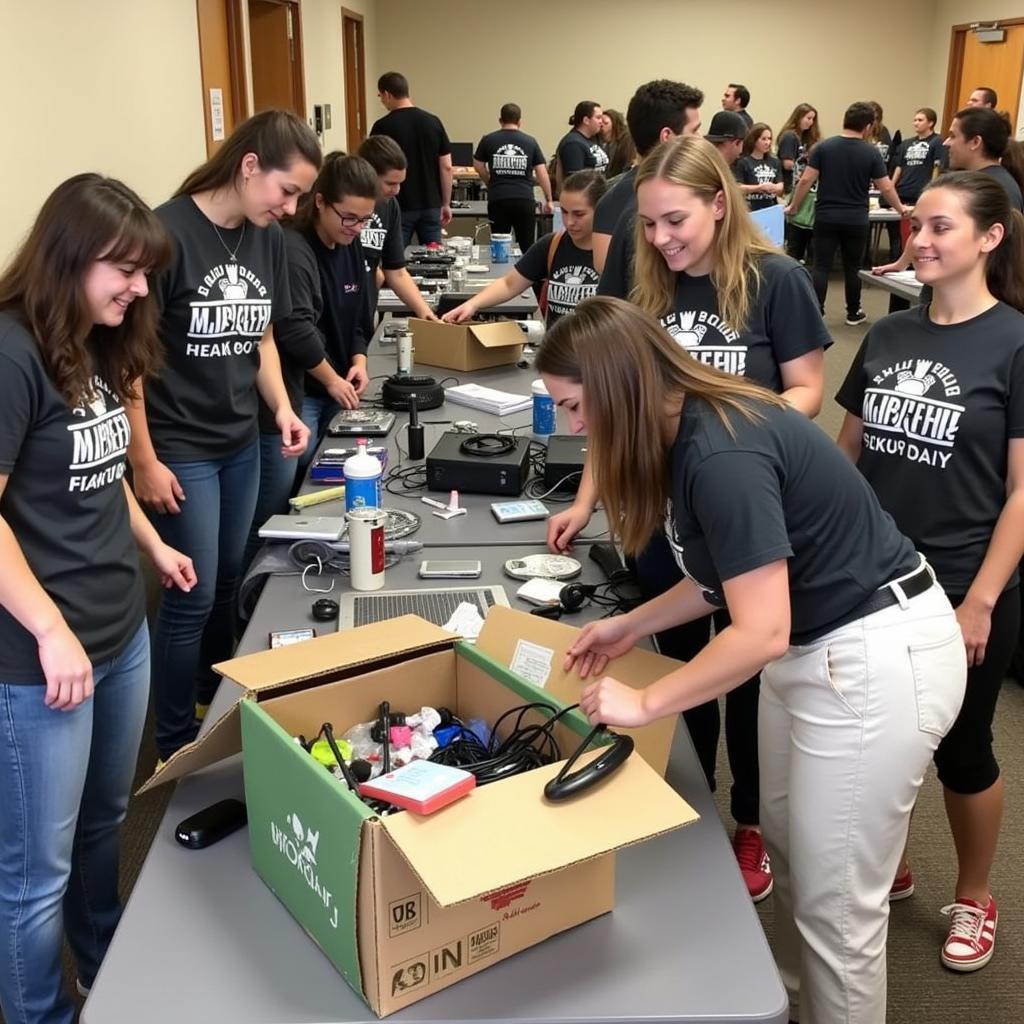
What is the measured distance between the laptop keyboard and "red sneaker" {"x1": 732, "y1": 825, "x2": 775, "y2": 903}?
0.77 meters

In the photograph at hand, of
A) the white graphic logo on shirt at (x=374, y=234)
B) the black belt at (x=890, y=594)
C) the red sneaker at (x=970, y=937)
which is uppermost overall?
the white graphic logo on shirt at (x=374, y=234)

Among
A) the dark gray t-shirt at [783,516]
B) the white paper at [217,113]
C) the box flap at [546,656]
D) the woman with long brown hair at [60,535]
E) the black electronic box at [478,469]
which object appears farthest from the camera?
the white paper at [217,113]

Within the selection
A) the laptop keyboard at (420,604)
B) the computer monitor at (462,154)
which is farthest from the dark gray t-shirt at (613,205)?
the computer monitor at (462,154)

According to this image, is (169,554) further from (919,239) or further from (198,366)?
(919,239)

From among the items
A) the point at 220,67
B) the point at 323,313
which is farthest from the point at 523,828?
the point at 220,67

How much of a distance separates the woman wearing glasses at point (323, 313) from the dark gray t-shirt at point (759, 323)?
118cm

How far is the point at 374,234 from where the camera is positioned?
3.55m

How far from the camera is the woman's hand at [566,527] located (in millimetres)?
2084

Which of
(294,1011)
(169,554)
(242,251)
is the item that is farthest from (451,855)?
(242,251)

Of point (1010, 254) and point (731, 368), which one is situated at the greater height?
point (1010, 254)

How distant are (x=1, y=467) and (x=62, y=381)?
15cm

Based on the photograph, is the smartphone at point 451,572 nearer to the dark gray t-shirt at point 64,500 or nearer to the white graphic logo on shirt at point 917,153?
the dark gray t-shirt at point 64,500

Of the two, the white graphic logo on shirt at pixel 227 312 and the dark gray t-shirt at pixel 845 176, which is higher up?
the dark gray t-shirt at pixel 845 176

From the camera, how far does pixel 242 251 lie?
2275 millimetres
